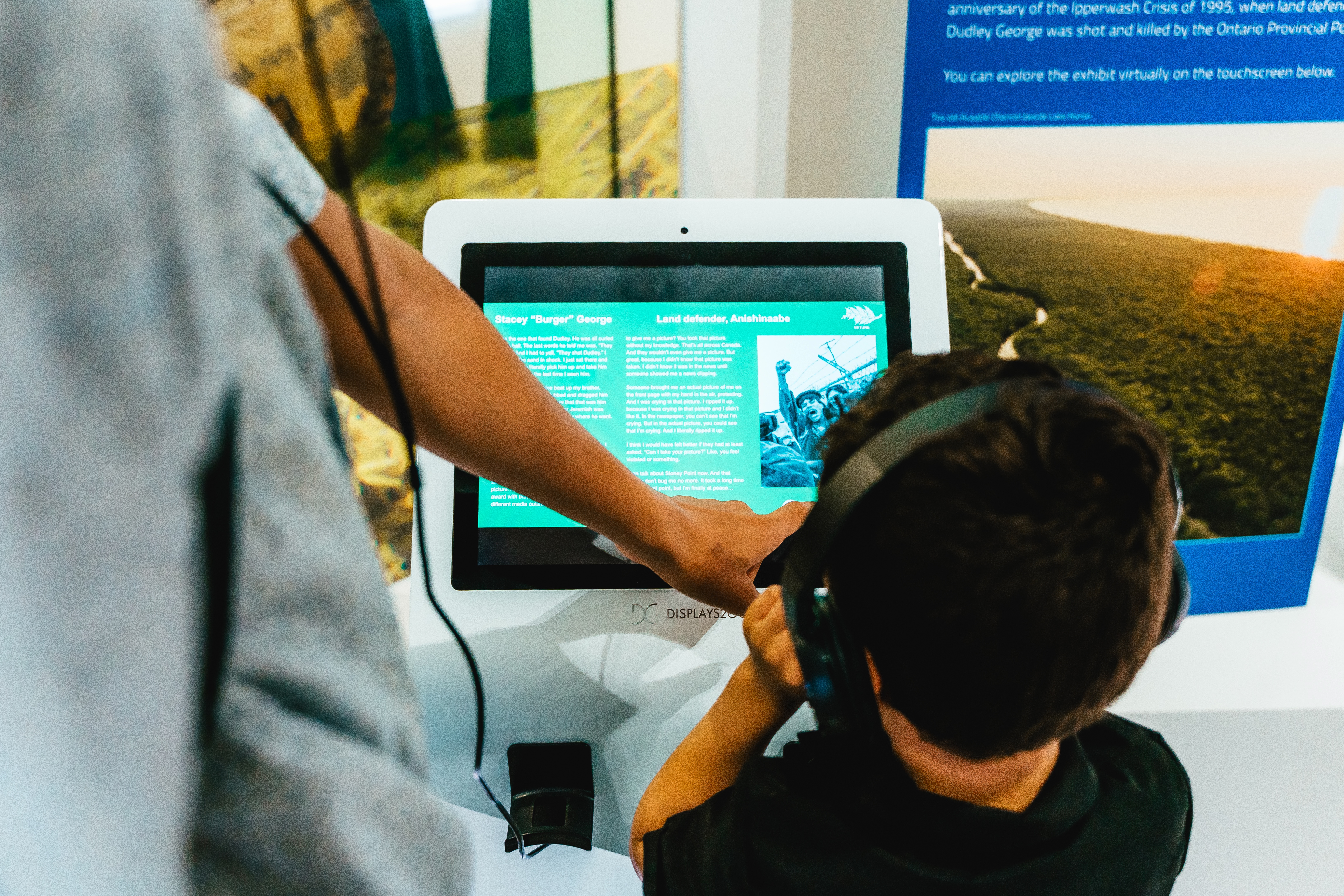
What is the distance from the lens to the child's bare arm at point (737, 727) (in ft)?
1.91

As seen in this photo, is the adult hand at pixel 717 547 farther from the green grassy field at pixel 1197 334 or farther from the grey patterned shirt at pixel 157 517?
the green grassy field at pixel 1197 334

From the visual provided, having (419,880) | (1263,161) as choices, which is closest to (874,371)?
(419,880)

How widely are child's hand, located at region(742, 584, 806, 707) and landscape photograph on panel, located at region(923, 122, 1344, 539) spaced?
3.04ft

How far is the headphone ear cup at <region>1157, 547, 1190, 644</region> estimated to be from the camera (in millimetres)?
507

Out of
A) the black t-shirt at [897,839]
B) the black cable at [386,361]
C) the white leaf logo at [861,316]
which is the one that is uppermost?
the black cable at [386,361]

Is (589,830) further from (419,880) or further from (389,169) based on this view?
(389,169)

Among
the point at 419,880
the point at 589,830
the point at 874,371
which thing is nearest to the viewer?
the point at 419,880

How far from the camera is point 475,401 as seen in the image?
59 cm

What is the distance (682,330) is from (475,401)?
0.35m

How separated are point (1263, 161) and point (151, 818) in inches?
62.8

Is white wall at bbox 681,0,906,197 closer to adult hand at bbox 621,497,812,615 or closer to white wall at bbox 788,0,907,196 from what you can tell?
white wall at bbox 788,0,907,196

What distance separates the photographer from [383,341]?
339 millimetres

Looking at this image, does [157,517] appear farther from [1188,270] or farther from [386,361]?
[1188,270]

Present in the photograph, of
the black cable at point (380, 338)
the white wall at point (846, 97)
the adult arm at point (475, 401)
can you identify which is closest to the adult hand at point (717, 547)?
the adult arm at point (475, 401)
